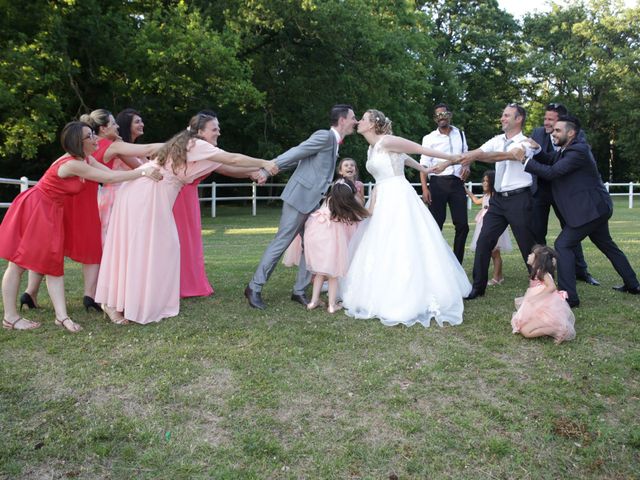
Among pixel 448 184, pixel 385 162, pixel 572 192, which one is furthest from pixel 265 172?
pixel 572 192

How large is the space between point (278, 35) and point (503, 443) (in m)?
26.1

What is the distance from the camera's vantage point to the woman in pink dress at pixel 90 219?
6.55 metres

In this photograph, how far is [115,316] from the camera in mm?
6336

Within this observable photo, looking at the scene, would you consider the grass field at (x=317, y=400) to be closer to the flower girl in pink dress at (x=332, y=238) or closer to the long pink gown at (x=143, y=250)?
the long pink gown at (x=143, y=250)

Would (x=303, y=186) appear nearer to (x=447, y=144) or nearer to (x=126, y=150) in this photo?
(x=126, y=150)

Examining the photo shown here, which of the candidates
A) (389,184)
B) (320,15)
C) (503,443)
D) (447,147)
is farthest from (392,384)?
(320,15)

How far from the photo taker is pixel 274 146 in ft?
95.3

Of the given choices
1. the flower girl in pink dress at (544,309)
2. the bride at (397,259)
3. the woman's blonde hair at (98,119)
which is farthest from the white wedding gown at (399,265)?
the woman's blonde hair at (98,119)

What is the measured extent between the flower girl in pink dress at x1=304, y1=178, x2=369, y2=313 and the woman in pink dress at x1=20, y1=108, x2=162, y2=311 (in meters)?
2.24

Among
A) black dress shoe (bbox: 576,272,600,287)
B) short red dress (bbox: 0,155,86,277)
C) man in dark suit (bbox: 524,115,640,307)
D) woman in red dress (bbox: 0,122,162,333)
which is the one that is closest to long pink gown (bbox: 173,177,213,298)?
woman in red dress (bbox: 0,122,162,333)

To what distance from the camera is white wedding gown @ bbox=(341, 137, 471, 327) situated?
20.9 ft

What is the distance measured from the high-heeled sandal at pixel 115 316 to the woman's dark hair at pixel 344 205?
2.72 metres

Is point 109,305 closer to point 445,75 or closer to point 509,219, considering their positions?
point 509,219

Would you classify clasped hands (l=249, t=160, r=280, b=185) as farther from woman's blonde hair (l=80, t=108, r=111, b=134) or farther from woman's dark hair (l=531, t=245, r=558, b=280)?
woman's dark hair (l=531, t=245, r=558, b=280)
